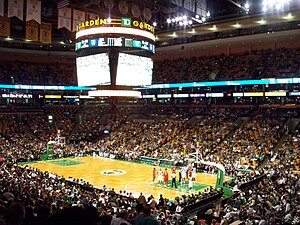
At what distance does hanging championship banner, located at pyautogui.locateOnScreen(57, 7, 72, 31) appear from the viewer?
20.9m

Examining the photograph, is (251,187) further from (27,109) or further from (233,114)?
(27,109)

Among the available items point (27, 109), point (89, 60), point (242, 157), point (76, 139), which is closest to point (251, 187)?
point (242, 157)

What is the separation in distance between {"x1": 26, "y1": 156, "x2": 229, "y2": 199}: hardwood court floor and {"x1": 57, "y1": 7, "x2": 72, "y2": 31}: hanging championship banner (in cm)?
1116

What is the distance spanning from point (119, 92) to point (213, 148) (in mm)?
10995

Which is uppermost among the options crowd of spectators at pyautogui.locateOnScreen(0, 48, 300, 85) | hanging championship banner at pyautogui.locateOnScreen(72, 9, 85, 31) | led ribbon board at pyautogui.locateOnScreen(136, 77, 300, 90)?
hanging championship banner at pyautogui.locateOnScreen(72, 9, 85, 31)

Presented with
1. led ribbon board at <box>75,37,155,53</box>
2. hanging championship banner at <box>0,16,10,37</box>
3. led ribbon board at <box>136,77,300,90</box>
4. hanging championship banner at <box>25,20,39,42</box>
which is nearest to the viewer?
hanging championship banner at <box>0,16,10,37</box>

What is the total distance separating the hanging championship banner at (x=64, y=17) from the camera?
821 inches

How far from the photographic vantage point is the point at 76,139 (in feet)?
146

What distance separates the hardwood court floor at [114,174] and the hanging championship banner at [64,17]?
1116cm

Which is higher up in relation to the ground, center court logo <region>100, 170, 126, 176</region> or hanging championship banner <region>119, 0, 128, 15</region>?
hanging championship banner <region>119, 0, 128, 15</region>

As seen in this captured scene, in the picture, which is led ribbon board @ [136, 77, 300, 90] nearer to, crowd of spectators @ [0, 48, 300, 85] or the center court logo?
crowd of spectators @ [0, 48, 300, 85]

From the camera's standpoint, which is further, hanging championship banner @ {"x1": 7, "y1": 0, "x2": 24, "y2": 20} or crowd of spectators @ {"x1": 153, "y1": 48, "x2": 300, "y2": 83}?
crowd of spectators @ {"x1": 153, "y1": 48, "x2": 300, "y2": 83}

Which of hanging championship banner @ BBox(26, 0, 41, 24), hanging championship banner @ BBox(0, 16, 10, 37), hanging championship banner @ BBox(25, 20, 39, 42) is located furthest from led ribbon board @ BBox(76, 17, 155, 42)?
hanging championship banner @ BBox(26, 0, 41, 24)

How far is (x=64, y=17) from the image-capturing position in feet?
69.4
